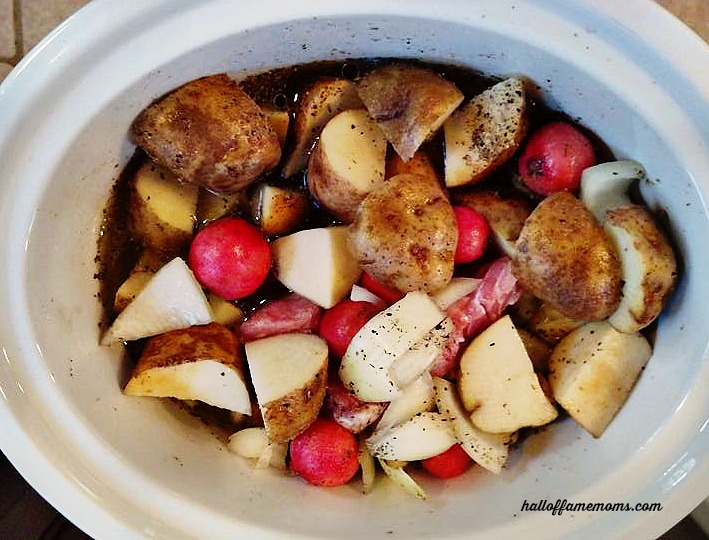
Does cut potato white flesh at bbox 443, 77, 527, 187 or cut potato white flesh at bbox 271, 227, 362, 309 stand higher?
cut potato white flesh at bbox 443, 77, 527, 187

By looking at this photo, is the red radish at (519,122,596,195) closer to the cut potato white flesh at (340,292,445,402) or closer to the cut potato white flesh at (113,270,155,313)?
the cut potato white flesh at (340,292,445,402)

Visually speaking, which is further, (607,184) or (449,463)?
(449,463)

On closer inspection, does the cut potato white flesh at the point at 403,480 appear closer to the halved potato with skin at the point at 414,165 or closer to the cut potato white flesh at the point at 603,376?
the cut potato white flesh at the point at 603,376

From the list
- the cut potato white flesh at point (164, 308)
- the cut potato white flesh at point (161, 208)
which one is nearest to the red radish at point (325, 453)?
the cut potato white flesh at point (164, 308)

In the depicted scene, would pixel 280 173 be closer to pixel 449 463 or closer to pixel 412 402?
pixel 412 402

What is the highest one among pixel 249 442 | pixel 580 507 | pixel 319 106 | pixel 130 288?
pixel 319 106

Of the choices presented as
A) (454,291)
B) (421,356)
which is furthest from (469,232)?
(421,356)

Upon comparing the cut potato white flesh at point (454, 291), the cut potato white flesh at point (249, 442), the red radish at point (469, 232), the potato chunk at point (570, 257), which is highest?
the potato chunk at point (570, 257)

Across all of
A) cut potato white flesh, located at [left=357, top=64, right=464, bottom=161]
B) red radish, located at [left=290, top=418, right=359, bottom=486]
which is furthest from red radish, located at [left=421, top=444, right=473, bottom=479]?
cut potato white flesh, located at [left=357, top=64, right=464, bottom=161]
